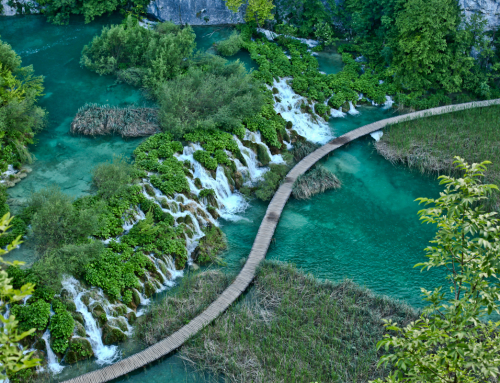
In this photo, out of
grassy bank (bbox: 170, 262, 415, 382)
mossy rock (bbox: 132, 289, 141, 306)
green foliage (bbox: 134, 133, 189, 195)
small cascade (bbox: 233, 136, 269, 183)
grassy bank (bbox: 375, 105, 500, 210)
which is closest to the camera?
grassy bank (bbox: 170, 262, 415, 382)

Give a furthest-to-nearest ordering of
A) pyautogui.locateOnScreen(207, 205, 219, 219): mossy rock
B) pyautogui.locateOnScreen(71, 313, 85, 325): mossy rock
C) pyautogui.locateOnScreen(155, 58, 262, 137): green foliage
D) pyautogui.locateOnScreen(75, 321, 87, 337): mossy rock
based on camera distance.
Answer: pyautogui.locateOnScreen(155, 58, 262, 137): green foliage → pyautogui.locateOnScreen(207, 205, 219, 219): mossy rock → pyautogui.locateOnScreen(71, 313, 85, 325): mossy rock → pyautogui.locateOnScreen(75, 321, 87, 337): mossy rock

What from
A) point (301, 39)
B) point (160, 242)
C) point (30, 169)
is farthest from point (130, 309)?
point (301, 39)

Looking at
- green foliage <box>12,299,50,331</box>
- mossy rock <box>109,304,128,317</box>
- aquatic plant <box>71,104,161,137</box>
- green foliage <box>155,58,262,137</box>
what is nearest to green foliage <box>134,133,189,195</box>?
green foliage <box>155,58,262,137</box>

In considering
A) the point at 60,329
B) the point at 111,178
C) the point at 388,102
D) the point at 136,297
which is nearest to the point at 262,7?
the point at 388,102

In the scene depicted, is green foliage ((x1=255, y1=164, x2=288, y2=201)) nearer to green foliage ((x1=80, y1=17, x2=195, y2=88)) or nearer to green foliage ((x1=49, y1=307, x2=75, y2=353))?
green foliage ((x1=80, y1=17, x2=195, y2=88))

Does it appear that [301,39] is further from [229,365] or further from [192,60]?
[229,365]

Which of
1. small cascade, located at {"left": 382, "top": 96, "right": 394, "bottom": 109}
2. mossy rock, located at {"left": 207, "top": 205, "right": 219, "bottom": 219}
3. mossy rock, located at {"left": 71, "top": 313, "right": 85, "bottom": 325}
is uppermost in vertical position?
small cascade, located at {"left": 382, "top": 96, "right": 394, "bottom": 109}

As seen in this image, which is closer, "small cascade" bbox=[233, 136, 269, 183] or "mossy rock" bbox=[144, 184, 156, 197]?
"mossy rock" bbox=[144, 184, 156, 197]
